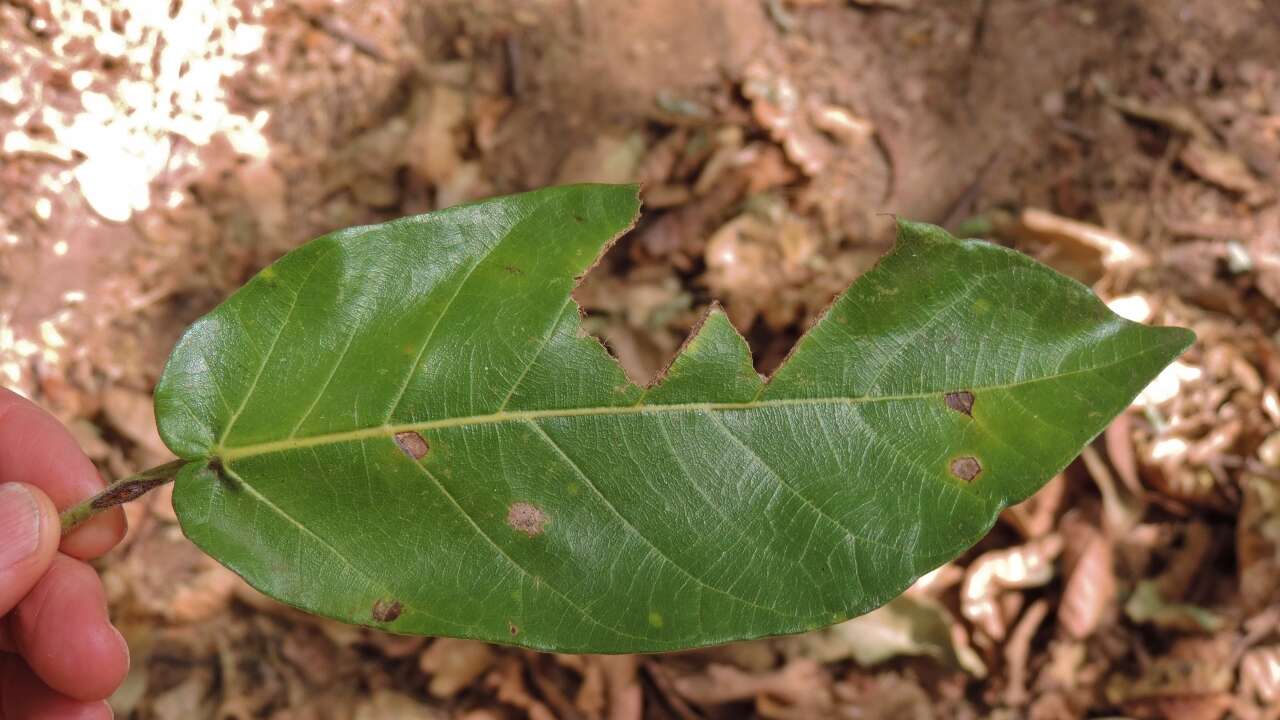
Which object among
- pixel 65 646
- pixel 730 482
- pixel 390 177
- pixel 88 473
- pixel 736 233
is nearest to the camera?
pixel 730 482

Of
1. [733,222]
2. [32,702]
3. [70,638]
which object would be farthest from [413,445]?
[733,222]

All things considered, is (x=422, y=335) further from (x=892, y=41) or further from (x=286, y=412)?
(x=892, y=41)

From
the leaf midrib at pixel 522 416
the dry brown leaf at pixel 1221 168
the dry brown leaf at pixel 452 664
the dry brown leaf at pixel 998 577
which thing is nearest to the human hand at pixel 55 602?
the leaf midrib at pixel 522 416

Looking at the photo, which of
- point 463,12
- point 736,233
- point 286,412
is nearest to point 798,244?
point 736,233

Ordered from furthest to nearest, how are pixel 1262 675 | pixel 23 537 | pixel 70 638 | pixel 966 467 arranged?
pixel 1262 675 < pixel 70 638 < pixel 23 537 < pixel 966 467

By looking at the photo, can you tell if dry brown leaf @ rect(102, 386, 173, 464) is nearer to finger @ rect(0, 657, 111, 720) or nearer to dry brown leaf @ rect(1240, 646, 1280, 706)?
finger @ rect(0, 657, 111, 720)

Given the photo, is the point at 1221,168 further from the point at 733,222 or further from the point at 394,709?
the point at 394,709

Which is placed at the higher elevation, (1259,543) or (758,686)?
(1259,543)
